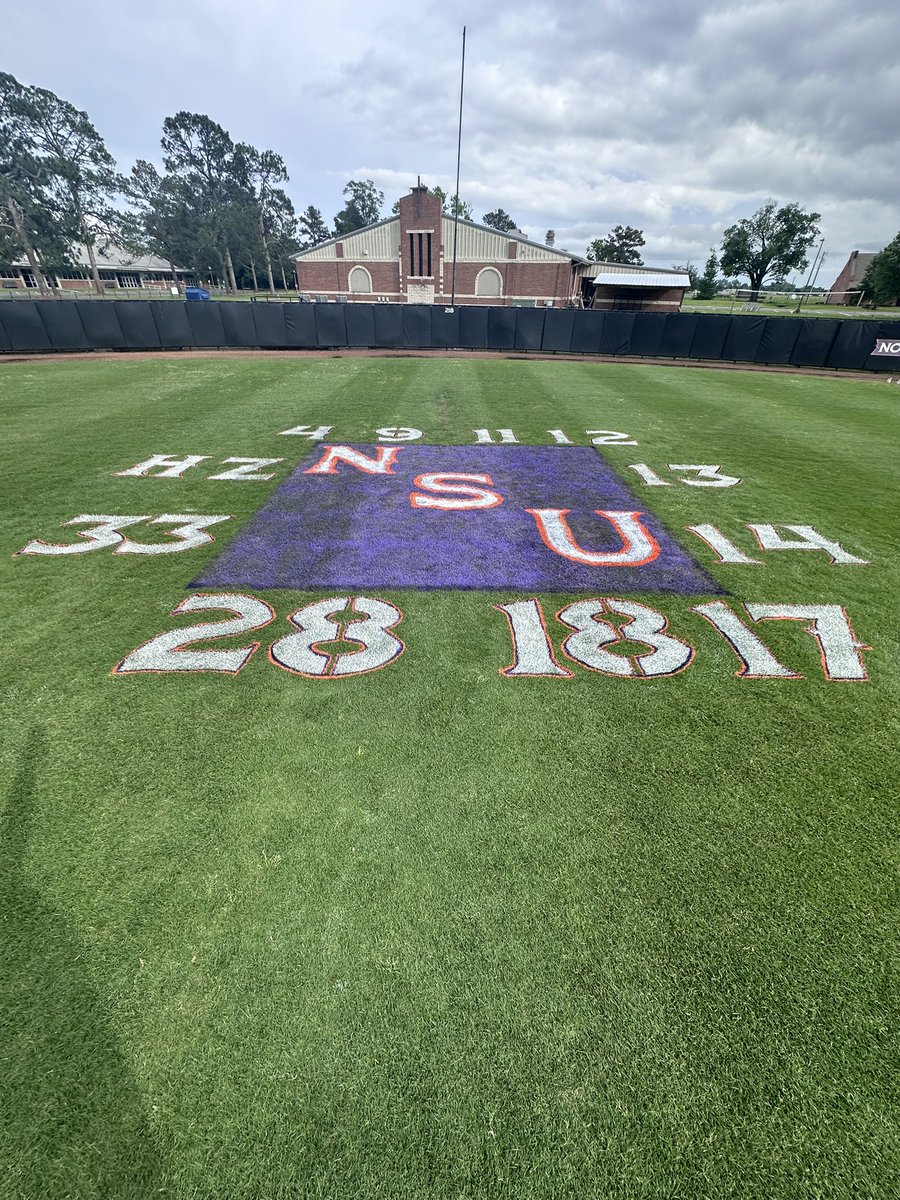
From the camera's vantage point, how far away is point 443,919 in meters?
2.65

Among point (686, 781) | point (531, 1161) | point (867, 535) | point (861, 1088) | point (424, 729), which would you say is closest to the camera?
point (531, 1161)

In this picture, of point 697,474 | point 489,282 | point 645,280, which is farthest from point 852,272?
point 697,474

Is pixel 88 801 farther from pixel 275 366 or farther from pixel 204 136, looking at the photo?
pixel 204 136

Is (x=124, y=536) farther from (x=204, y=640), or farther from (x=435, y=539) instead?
(x=435, y=539)

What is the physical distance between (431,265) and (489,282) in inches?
214

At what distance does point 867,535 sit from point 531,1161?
814cm

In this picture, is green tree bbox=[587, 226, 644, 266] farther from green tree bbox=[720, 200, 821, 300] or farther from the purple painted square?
the purple painted square

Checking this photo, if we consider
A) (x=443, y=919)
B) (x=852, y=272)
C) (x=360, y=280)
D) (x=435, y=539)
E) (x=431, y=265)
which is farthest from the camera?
(x=852, y=272)

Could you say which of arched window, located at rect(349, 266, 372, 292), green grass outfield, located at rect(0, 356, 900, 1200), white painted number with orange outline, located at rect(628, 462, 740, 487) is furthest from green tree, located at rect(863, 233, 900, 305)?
green grass outfield, located at rect(0, 356, 900, 1200)

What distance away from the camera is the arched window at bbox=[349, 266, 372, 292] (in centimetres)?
5069

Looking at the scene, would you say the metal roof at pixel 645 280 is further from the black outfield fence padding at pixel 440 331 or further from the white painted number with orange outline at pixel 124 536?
the white painted number with orange outline at pixel 124 536

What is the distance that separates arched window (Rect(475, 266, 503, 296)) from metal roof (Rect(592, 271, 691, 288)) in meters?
8.60

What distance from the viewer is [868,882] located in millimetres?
2904

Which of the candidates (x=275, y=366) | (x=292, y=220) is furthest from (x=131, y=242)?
(x=275, y=366)
